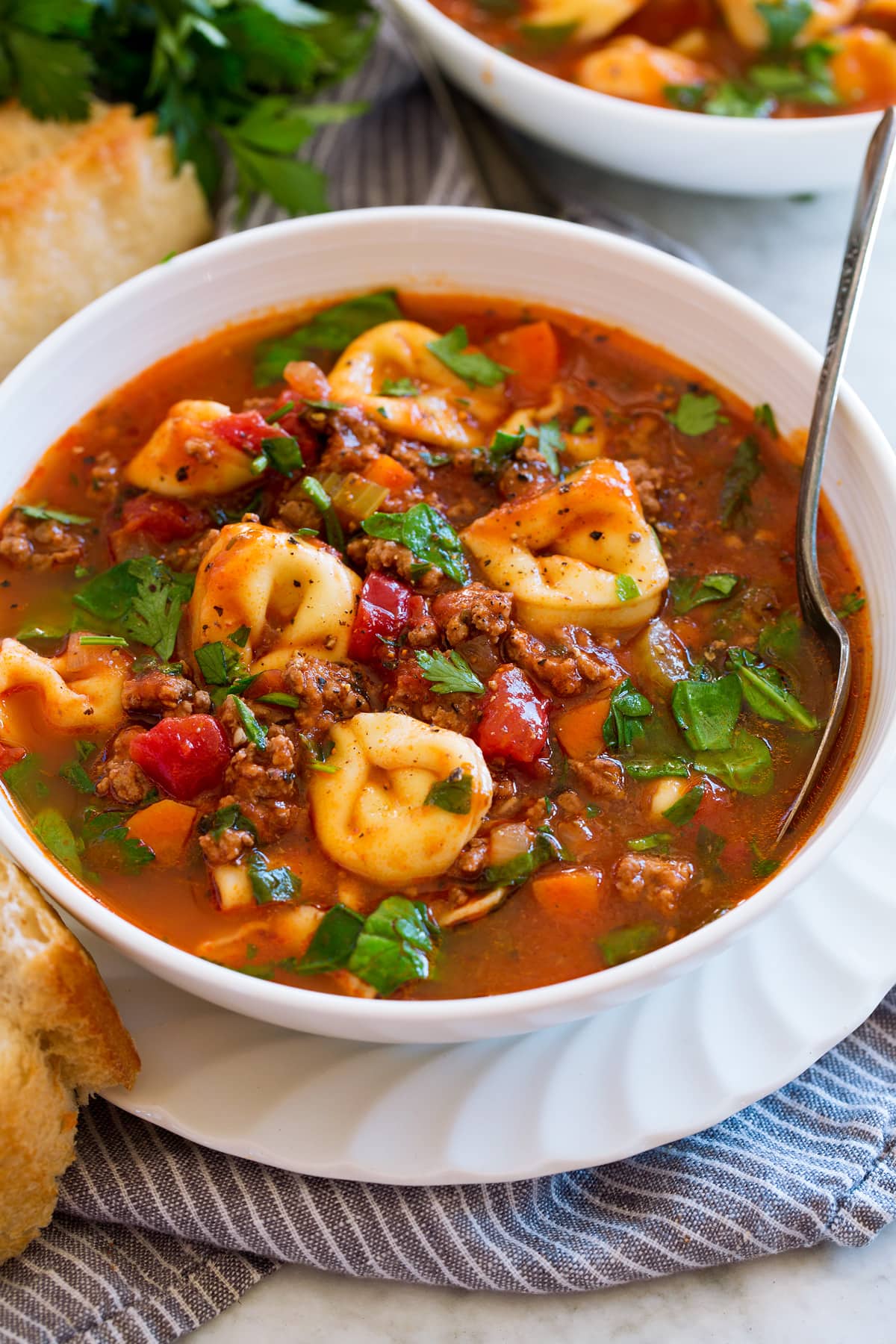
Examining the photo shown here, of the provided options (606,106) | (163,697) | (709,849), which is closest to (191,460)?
(163,697)

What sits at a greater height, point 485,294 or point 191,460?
point 485,294

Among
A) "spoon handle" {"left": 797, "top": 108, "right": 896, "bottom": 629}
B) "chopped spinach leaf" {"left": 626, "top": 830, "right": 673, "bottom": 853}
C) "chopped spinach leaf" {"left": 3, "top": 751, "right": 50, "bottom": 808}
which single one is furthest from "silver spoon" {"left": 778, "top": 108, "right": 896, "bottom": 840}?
"chopped spinach leaf" {"left": 3, "top": 751, "right": 50, "bottom": 808}

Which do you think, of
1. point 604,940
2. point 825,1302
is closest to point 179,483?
point 604,940

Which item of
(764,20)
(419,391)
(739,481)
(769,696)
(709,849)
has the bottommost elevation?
(709,849)

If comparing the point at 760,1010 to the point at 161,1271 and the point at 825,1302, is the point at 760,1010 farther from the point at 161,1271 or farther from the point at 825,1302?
the point at 161,1271

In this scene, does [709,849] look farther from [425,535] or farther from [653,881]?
[425,535]

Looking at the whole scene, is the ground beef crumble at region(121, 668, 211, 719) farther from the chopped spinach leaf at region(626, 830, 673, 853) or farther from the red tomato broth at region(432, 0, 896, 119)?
the red tomato broth at region(432, 0, 896, 119)

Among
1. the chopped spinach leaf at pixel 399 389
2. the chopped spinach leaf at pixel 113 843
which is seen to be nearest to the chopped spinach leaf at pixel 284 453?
the chopped spinach leaf at pixel 399 389
